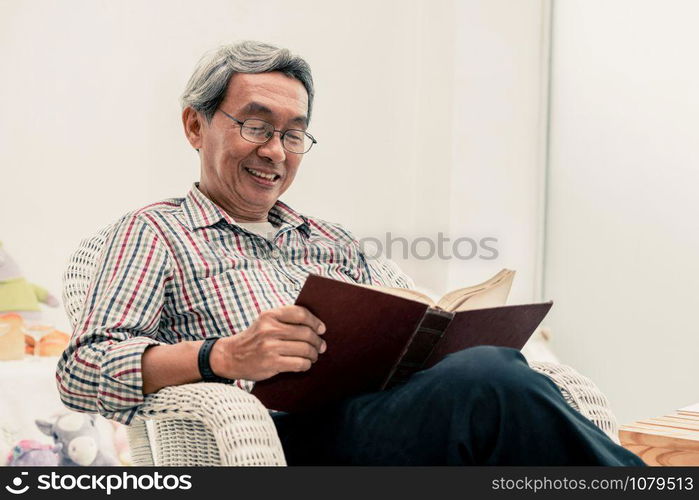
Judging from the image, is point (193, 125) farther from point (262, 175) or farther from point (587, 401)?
point (587, 401)

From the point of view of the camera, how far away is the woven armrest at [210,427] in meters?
1.15

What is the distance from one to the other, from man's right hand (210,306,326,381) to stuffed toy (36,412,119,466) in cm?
134

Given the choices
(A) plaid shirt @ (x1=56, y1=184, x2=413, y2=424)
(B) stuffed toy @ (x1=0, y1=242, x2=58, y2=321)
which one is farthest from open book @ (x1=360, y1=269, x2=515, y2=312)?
(B) stuffed toy @ (x1=0, y1=242, x2=58, y2=321)

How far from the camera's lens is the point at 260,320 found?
1.21 meters

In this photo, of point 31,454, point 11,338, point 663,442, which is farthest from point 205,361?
point 11,338

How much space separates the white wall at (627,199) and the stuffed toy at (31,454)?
91.7 inches

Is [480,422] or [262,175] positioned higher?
[262,175]

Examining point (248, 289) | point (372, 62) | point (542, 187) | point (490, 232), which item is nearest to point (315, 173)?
point (372, 62)

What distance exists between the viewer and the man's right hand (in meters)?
1.16

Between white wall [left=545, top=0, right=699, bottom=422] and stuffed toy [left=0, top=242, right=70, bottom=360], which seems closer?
stuffed toy [left=0, top=242, right=70, bottom=360]

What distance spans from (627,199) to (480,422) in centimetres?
268

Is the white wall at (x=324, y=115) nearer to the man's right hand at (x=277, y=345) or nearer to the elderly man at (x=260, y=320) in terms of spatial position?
the elderly man at (x=260, y=320)

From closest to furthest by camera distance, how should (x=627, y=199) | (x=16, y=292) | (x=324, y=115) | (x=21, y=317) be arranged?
(x=21, y=317) < (x=16, y=292) < (x=627, y=199) < (x=324, y=115)

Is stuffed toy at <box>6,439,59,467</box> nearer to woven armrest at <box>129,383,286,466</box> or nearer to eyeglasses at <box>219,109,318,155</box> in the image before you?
woven armrest at <box>129,383,286,466</box>
